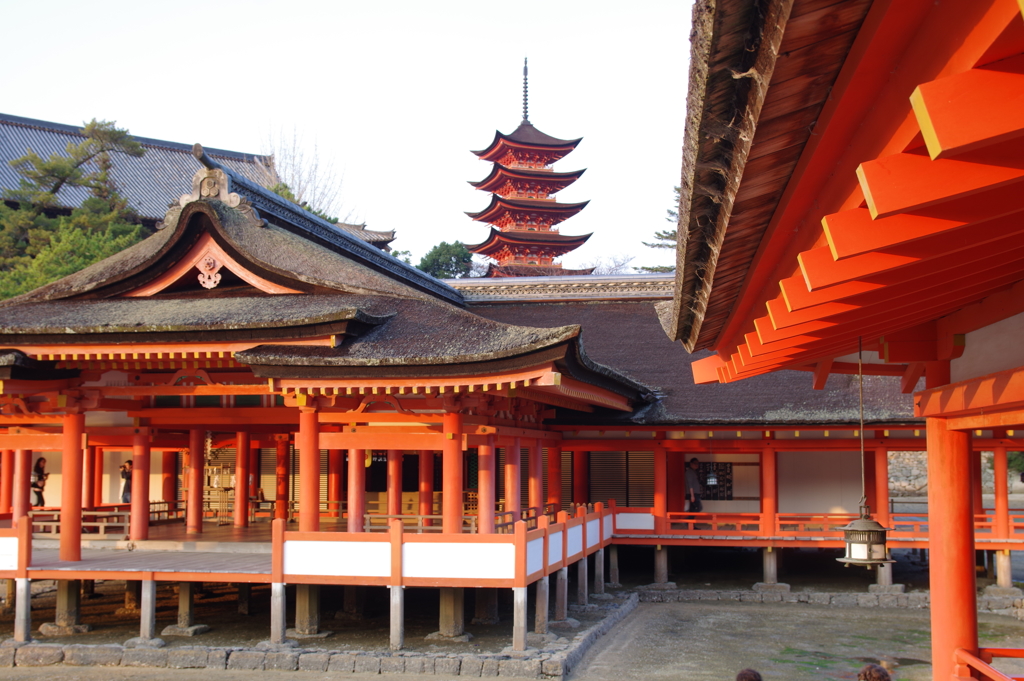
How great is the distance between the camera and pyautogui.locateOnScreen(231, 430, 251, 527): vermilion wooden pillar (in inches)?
737

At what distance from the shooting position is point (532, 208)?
43469 mm

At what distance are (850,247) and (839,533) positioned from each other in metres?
16.9

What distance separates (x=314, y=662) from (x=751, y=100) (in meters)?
11.0

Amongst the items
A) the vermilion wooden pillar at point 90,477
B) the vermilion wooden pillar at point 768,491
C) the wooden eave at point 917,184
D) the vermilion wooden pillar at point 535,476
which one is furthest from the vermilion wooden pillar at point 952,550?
the vermilion wooden pillar at point 90,477

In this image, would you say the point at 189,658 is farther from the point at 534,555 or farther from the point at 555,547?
the point at 555,547

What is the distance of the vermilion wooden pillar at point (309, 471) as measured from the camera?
13.4 m

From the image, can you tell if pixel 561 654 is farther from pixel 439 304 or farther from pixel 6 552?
pixel 6 552

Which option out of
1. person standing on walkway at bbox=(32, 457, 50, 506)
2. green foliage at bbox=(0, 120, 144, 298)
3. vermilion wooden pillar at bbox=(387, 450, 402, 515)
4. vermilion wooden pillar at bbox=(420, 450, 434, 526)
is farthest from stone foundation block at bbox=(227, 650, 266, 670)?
green foliage at bbox=(0, 120, 144, 298)

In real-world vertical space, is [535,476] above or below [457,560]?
above

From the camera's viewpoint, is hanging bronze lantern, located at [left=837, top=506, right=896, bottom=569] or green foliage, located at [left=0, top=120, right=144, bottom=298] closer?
hanging bronze lantern, located at [left=837, top=506, right=896, bottom=569]

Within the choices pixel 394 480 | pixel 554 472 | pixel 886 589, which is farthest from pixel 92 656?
pixel 886 589

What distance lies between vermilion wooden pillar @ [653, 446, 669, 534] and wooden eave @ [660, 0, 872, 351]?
48.9 feet

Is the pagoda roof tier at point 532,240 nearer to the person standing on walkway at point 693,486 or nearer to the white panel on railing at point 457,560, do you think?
the person standing on walkway at point 693,486

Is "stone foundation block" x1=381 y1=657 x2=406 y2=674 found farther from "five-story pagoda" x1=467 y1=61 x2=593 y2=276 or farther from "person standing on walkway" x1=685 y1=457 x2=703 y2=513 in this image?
"five-story pagoda" x1=467 y1=61 x2=593 y2=276
